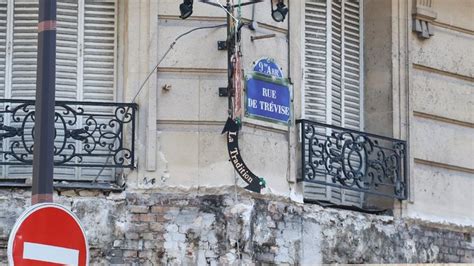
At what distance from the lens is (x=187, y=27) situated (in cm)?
1344

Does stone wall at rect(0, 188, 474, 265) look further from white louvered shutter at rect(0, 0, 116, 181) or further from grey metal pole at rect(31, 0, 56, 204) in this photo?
grey metal pole at rect(31, 0, 56, 204)

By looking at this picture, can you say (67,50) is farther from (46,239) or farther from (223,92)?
(46,239)

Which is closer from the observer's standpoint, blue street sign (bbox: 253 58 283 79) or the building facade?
the building facade

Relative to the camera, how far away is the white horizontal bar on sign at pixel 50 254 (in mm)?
8688

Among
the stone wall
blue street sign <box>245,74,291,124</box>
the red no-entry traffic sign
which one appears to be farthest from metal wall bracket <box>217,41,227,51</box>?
the red no-entry traffic sign

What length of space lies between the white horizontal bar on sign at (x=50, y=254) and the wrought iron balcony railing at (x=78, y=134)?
420cm

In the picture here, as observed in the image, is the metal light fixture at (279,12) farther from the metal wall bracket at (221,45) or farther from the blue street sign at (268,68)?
the metal wall bracket at (221,45)

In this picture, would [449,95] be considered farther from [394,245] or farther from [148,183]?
[148,183]

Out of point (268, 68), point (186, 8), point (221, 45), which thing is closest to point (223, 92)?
point (221, 45)

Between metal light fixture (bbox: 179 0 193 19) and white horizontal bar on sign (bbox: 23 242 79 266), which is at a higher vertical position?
metal light fixture (bbox: 179 0 193 19)

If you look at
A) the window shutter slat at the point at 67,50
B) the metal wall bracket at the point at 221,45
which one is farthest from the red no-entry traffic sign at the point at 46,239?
the window shutter slat at the point at 67,50

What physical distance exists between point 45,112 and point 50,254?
3.85 ft

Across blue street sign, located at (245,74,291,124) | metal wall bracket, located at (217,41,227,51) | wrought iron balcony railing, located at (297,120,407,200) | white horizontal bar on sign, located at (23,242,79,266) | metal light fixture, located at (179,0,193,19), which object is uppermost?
metal light fixture, located at (179,0,193,19)

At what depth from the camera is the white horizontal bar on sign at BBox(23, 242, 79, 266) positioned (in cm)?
869
